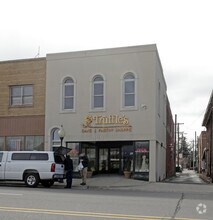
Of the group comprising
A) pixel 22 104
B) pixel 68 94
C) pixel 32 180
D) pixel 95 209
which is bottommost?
pixel 95 209

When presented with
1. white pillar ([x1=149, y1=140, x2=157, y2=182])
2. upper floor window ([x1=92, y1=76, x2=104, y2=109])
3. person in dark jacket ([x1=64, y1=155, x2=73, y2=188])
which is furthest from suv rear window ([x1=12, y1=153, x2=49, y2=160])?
white pillar ([x1=149, y1=140, x2=157, y2=182])

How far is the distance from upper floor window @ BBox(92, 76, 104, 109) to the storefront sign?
2.84ft

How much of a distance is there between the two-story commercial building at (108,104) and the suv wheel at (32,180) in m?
6.42

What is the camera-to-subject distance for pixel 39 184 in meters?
23.3

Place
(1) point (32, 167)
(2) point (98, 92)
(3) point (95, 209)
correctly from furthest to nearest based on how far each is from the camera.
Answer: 1. (2) point (98, 92)
2. (1) point (32, 167)
3. (3) point (95, 209)

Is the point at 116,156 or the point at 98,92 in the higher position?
the point at 98,92

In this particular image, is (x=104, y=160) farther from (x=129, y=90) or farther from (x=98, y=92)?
(x=129, y=90)

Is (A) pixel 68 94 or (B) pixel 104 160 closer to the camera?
(A) pixel 68 94

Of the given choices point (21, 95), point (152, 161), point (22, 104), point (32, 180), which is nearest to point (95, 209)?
point (32, 180)

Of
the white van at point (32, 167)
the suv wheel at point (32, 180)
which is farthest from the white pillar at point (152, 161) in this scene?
the suv wheel at point (32, 180)

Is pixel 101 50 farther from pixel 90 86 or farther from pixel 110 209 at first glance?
pixel 110 209

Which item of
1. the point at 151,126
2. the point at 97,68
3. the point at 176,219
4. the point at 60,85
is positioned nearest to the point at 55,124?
the point at 60,85

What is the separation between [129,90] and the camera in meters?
26.7

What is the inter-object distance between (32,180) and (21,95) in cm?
959
